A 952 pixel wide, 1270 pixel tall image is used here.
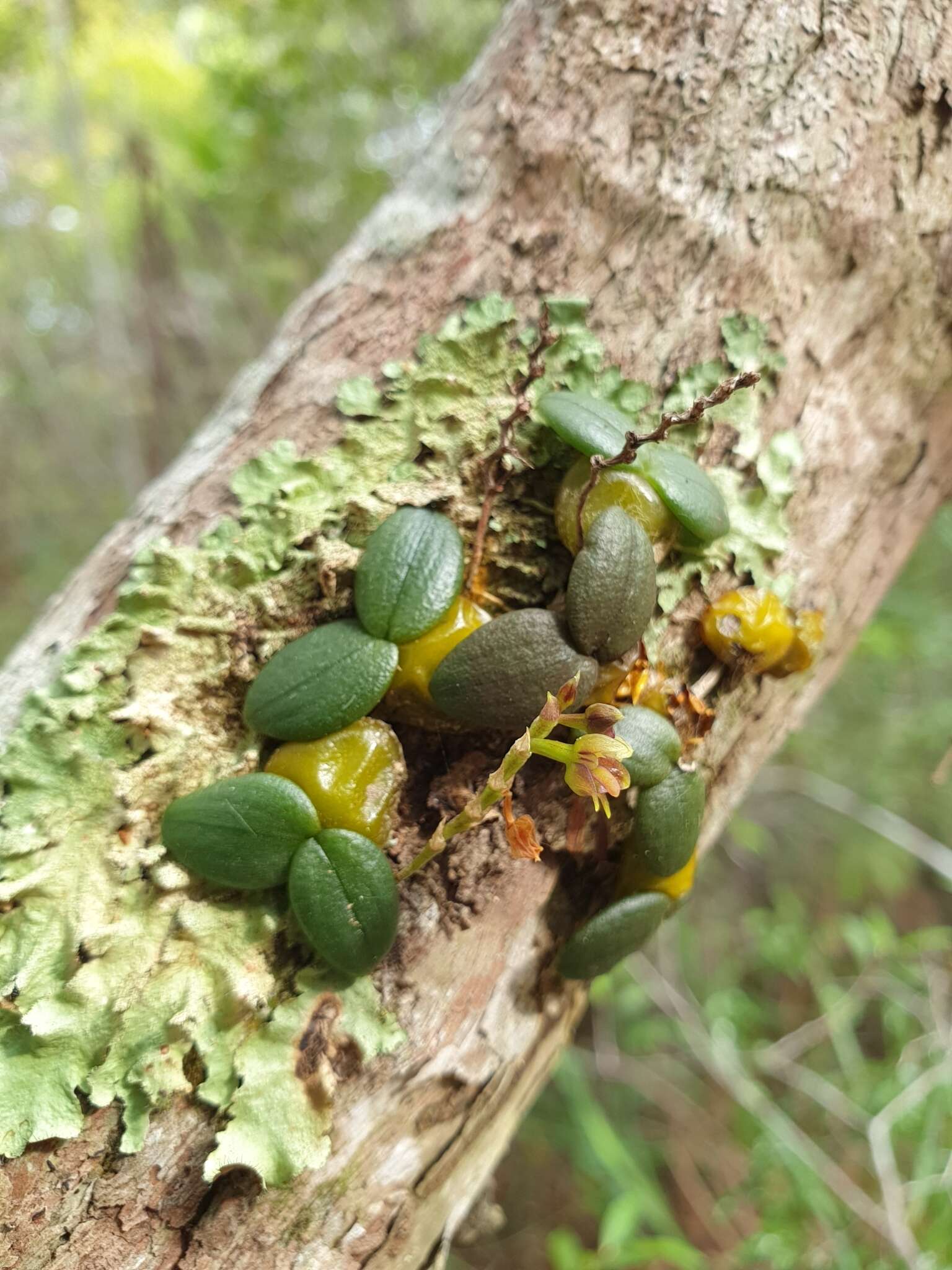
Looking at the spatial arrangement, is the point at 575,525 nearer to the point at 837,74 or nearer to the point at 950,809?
the point at 837,74

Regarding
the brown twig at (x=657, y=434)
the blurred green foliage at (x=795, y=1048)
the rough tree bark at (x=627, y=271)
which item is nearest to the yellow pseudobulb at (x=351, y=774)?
the rough tree bark at (x=627, y=271)

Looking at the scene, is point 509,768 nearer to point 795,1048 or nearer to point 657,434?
point 657,434

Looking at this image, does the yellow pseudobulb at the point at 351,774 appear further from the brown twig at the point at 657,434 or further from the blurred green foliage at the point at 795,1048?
the blurred green foliage at the point at 795,1048

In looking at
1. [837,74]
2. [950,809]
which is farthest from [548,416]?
[950,809]

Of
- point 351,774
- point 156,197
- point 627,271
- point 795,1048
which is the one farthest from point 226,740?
point 156,197

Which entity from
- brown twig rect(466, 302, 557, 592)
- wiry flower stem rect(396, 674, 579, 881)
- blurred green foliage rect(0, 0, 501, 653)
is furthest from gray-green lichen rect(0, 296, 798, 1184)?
blurred green foliage rect(0, 0, 501, 653)

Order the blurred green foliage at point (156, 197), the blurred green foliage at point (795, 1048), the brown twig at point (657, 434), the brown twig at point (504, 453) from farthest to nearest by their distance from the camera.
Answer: the blurred green foliage at point (156, 197) < the blurred green foliage at point (795, 1048) < the brown twig at point (504, 453) < the brown twig at point (657, 434)
